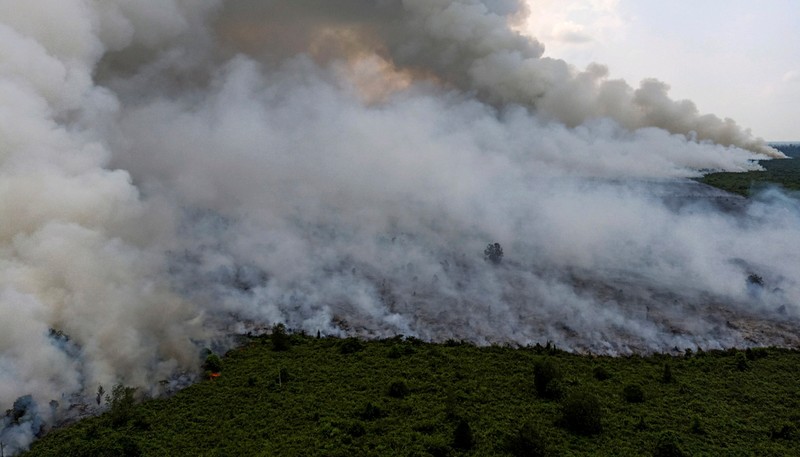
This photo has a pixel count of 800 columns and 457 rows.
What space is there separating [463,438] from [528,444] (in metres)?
5.10

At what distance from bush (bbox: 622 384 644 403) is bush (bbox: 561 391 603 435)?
6910 mm

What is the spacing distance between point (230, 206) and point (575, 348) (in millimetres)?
74005

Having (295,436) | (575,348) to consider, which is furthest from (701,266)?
(295,436)

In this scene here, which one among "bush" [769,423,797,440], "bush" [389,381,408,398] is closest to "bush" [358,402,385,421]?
"bush" [389,381,408,398]

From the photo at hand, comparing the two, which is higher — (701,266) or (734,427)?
(701,266)

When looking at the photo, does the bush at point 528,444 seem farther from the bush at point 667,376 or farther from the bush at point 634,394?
the bush at point 667,376

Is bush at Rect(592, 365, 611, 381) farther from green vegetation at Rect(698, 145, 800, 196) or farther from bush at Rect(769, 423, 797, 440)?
green vegetation at Rect(698, 145, 800, 196)

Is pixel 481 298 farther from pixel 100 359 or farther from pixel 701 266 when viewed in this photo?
pixel 100 359

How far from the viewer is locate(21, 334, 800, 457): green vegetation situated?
42375mm

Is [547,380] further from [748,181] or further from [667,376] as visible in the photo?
[748,181]

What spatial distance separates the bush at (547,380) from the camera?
51.2 m

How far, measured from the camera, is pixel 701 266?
90375 mm

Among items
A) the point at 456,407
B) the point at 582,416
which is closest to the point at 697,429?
the point at 582,416

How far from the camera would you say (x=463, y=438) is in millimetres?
41875
